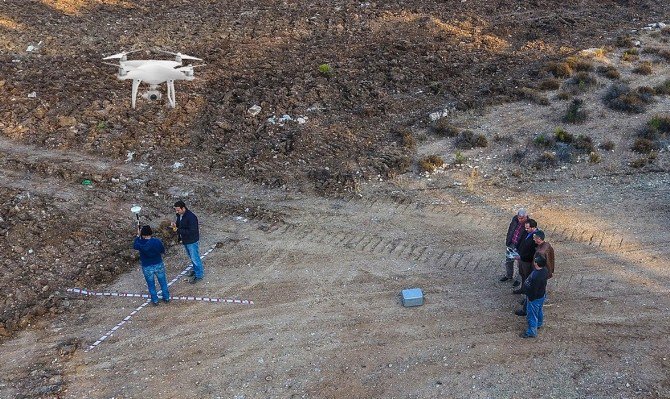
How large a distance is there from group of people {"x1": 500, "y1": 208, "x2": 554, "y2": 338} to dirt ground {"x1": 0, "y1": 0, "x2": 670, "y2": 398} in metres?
0.34

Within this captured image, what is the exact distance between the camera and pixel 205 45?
2275cm

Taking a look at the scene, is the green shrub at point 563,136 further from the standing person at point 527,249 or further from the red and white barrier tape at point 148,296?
the red and white barrier tape at point 148,296

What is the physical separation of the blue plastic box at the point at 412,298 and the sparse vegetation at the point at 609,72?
12807 millimetres

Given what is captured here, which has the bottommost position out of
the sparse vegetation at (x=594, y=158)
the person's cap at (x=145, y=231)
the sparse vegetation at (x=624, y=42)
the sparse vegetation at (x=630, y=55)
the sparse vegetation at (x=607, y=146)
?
the person's cap at (x=145, y=231)

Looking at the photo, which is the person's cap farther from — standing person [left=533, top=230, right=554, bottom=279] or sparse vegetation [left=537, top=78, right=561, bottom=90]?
sparse vegetation [left=537, top=78, right=561, bottom=90]

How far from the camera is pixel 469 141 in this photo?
16516 millimetres

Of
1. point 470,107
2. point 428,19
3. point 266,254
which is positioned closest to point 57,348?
point 266,254

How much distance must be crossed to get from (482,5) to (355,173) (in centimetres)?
1505

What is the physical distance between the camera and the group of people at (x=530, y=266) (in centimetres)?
924

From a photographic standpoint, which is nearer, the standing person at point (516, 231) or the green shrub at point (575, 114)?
the standing person at point (516, 231)

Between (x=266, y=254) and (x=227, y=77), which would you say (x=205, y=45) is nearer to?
(x=227, y=77)

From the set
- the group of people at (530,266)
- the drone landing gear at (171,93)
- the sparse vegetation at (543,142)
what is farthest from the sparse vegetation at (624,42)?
the drone landing gear at (171,93)

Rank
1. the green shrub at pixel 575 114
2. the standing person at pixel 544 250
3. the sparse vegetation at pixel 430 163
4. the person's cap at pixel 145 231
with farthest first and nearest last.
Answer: the green shrub at pixel 575 114 → the sparse vegetation at pixel 430 163 → the person's cap at pixel 145 231 → the standing person at pixel 544 250

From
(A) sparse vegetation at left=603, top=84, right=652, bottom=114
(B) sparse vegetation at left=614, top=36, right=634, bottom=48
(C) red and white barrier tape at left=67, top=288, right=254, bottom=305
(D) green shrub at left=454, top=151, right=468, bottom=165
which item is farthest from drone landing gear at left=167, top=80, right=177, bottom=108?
(B) sparse vegetation at left=614, top=36, right=634, bottom=48
